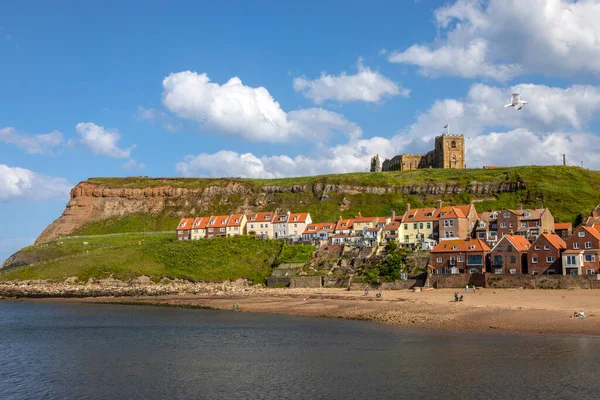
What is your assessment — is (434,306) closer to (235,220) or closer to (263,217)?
(263,217)

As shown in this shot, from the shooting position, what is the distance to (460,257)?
249 ft

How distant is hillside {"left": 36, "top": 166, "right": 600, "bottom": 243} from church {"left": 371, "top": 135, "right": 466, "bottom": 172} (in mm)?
10872

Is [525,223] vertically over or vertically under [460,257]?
over

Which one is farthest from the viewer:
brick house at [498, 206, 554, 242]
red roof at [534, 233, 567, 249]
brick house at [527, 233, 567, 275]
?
brick house at [498, 206, 554, 242]

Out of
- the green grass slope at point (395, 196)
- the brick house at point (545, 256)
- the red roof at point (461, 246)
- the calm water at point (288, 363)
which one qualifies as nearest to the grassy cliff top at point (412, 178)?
the green grass slope at point (395, 196)

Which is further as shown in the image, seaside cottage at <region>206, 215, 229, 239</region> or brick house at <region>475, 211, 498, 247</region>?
seaside cottage at <region>206, 215, 229, 239</region>

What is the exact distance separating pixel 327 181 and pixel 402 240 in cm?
5107

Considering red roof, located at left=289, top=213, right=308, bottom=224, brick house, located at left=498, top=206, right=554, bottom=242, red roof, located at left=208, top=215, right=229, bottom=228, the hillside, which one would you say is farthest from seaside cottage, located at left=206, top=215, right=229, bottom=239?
brick house, located at left=498, top=206, right=554, bottom=242

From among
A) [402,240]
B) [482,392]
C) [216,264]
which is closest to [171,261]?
[216,264]

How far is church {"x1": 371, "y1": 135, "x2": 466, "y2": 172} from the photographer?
15788 cm

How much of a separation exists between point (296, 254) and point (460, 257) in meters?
29.1

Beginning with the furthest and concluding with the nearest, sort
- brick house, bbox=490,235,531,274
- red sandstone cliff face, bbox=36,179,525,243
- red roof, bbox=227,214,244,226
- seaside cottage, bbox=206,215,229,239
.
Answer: red sandstone cliff face, bbox=36,179,525,243, seaside cottage, bbox=206,215,229,239, red roof, bbox=227,214,244,226, brick house, bbox=490,235,531,274

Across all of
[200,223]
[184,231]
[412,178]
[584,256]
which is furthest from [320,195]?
[584,256]

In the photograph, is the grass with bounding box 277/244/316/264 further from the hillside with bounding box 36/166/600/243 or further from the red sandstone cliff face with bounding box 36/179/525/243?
the red sandstone cliff face with bounding box 36/179/525/243
